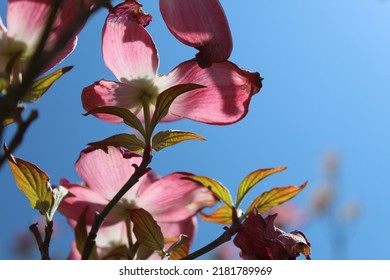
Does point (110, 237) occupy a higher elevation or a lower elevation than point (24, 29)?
lower

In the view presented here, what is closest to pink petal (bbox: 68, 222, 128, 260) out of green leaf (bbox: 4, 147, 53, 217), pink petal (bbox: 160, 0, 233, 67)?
green leaf (bbox: 4, 147, 53, 217)

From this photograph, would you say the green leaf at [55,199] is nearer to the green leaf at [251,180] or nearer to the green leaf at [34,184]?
the green leaf at [34,184]

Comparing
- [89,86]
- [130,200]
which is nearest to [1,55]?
[89,86]

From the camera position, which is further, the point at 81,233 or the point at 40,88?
the point at 81,233

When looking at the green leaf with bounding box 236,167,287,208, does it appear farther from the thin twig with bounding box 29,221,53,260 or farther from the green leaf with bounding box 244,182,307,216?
the thin twig with bounding box 29,221,53,260

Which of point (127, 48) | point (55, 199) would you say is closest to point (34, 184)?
point (55, 199)

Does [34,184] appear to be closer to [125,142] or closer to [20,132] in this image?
[125,142]
